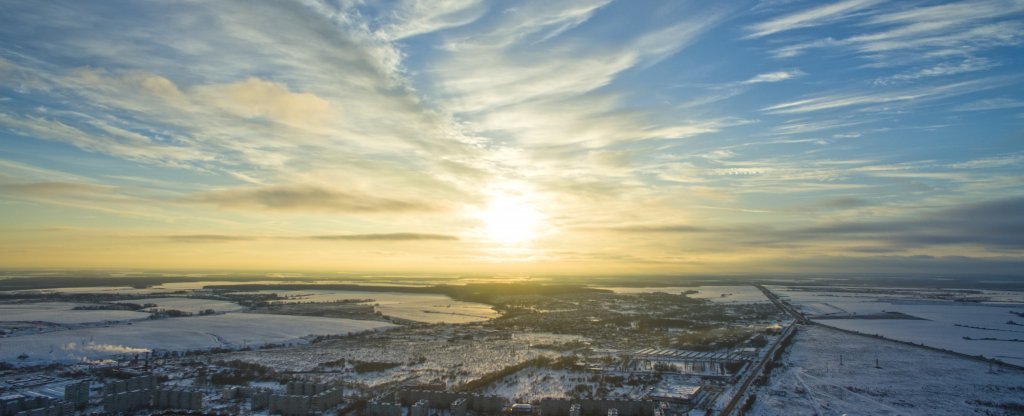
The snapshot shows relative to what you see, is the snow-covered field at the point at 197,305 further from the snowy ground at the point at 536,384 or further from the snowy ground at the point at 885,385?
the snowy ground at the point at 885,385

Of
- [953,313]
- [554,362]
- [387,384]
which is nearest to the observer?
[387,384]

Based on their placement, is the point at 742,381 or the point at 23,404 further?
the point at 742,381

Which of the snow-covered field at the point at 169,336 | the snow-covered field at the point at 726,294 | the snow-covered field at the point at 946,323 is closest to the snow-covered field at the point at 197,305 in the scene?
the snow-covered field at the point at 169,336

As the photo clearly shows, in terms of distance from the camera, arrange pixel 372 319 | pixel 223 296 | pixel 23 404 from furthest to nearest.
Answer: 1. pixel 223 296
2. pixel 372 319
3. pixel 23 404

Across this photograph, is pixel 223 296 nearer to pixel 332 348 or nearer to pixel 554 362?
pixel 332 348

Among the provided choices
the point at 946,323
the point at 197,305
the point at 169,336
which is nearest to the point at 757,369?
the point at 946,323

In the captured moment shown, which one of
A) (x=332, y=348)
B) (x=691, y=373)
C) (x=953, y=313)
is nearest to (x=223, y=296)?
(x=332, y=348)

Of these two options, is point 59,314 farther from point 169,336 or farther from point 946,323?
point 946,323
